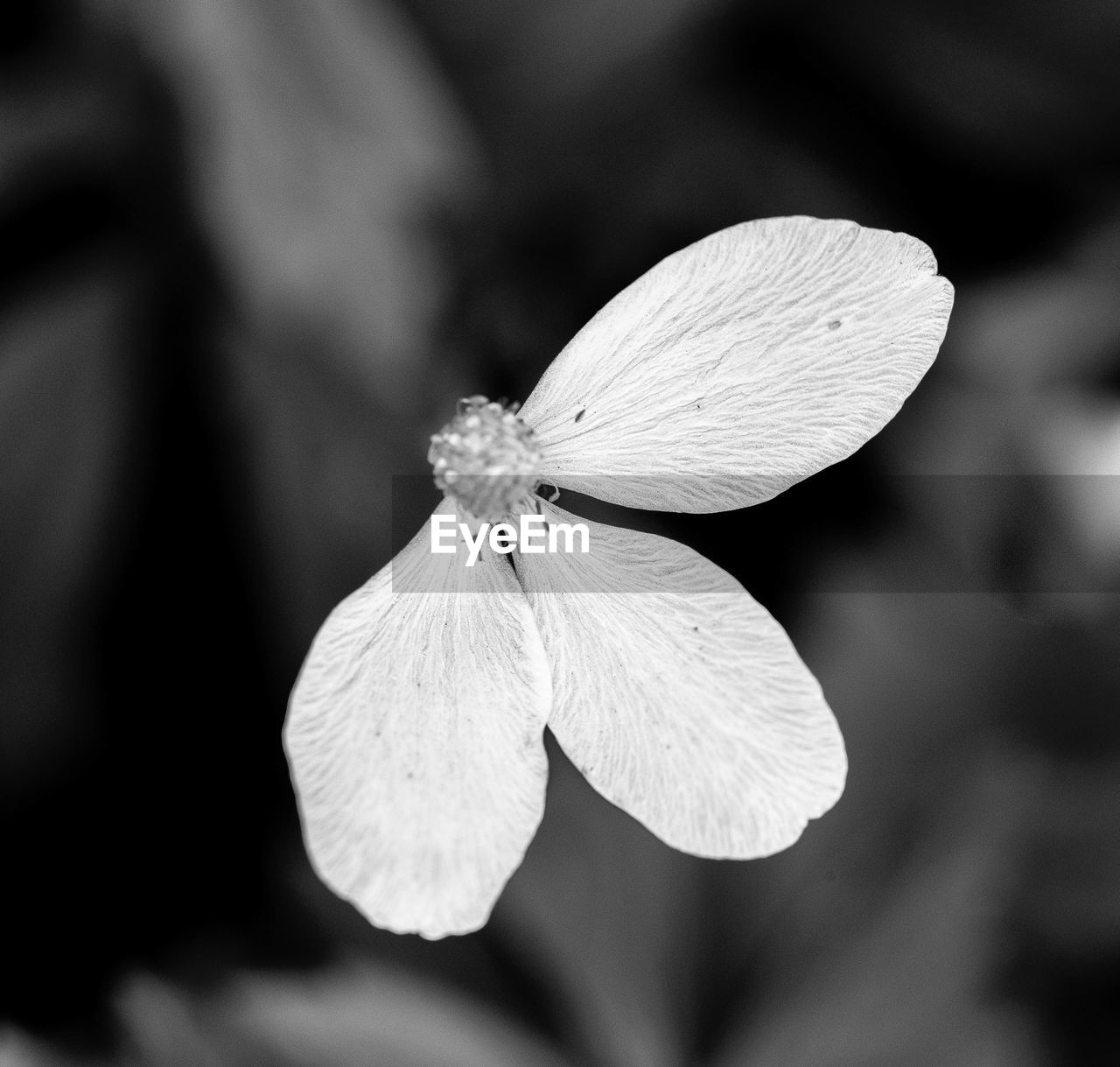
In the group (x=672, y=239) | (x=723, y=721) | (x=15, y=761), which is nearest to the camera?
(x=723, y=721)

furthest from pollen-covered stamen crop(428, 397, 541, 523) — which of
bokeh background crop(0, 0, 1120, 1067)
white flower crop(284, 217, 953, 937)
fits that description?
bokeh background crop(0, 0, 1120, 1067)

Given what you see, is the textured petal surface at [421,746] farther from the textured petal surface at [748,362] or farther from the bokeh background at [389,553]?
the bokeh background at [389,553]

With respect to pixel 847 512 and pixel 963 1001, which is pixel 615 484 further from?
pixel 963 1001

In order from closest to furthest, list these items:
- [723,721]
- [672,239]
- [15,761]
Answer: [723,721] → [15,761] → [672,239]

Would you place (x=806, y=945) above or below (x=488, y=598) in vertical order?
below

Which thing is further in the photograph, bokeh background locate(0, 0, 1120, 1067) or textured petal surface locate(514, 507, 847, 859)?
bokeh background locate(0, 0, 1120, 1067)

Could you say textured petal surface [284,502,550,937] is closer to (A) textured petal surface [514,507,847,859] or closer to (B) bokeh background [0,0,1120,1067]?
(A) textured petal surface [514,507,847,859]

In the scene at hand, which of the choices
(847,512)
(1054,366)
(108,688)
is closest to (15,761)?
(108,688)

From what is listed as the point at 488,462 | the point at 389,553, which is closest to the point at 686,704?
the point at 488,462
